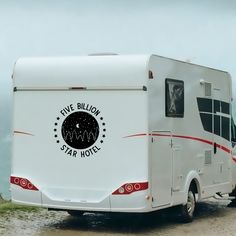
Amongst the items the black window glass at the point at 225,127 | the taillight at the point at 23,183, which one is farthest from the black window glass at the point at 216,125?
the taillight at the point at 23,183

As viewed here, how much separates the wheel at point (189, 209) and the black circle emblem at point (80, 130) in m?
2.36

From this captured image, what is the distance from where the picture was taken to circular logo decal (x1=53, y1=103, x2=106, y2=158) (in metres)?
12.8

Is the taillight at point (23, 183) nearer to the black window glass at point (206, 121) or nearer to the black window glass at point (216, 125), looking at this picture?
the black window glass at point (206, 121)

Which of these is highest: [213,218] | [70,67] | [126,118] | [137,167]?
[70,67]

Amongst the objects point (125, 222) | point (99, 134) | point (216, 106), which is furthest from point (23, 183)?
point (216, 106)

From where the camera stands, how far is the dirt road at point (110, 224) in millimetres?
13023

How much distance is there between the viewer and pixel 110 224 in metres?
13.9

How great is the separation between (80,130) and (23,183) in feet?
4.52

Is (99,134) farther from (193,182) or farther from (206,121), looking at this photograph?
(206,121)

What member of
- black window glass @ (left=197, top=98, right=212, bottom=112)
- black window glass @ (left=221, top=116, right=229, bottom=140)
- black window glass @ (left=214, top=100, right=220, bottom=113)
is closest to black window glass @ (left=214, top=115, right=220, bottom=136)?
black window glass @ (left=214, top=100, right=220, bottom=113)

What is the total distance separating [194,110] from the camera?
14344 millimetres

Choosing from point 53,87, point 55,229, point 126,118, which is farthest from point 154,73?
point 55,229

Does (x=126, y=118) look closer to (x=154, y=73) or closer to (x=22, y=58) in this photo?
(x=154, y=73)

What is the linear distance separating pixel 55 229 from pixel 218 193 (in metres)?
4.05
